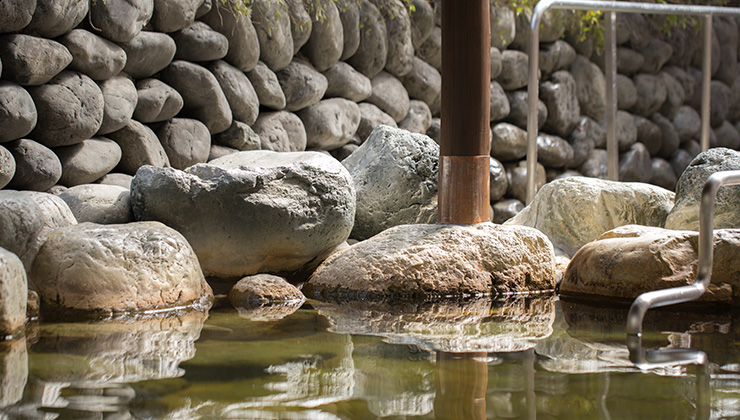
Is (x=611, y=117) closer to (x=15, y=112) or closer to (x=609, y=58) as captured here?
(x=609, y=58)

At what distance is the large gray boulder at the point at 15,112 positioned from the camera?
3666mm

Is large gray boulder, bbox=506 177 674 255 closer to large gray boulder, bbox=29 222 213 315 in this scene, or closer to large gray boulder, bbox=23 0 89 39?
large gray boulder, bbox=29 222 213 315

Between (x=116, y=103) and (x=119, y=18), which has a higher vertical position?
(x=119, y=18)

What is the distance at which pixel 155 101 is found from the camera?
4.54 meters

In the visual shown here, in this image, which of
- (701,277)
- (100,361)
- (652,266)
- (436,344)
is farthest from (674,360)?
(100,361)

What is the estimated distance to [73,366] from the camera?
6.88ft

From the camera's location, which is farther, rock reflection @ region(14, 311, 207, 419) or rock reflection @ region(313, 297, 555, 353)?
rock reflection @ region(313, 297, 555, 353)

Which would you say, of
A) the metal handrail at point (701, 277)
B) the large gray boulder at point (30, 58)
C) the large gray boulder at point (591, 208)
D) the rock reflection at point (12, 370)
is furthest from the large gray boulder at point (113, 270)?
the large gray boulder at point (591, 208)

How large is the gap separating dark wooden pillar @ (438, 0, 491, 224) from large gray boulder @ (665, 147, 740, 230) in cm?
127

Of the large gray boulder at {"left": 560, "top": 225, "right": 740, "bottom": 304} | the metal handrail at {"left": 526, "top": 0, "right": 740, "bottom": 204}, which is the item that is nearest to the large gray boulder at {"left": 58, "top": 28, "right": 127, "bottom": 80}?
the metal handrail at {"left": 526, "top": 0, "right": 740, "bottom": 204}

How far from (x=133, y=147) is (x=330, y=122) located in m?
1.78

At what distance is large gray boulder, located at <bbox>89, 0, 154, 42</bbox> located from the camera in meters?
4.17

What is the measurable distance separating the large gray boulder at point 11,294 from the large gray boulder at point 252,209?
3.37 ft

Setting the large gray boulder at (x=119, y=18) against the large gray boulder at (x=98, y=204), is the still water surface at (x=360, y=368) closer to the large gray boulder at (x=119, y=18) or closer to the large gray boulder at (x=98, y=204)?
the large gray boulder at (x=98, y=204)
